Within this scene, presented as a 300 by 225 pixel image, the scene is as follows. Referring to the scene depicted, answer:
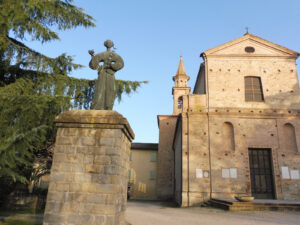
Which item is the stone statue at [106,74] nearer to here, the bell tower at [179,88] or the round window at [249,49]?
the round window at [249,49]

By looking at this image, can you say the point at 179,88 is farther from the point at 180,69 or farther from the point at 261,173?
the point at 261,173

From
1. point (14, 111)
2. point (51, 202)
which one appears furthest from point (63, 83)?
point (51, 202)

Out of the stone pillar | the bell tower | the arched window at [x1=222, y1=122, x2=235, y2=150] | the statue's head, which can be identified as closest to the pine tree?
the stone pillar

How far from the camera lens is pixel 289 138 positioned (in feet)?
49.4

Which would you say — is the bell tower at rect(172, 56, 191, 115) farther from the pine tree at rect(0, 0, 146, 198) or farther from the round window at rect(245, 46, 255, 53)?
the pine tree at rect(0, 0, 146, 198)

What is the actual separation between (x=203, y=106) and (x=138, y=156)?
1350 centimetres

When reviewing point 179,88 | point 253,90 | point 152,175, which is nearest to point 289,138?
point 253,90

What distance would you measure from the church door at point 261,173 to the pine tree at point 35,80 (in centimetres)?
985

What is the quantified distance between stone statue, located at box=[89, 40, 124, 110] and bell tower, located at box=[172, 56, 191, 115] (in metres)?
23.5

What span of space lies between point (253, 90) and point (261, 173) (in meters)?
5.69

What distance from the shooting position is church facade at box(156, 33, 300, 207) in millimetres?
14047

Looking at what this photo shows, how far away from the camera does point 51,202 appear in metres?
4.78

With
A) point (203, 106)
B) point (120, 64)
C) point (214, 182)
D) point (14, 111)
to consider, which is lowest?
point (214, 182)

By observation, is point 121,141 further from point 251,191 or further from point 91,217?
point 251,191
